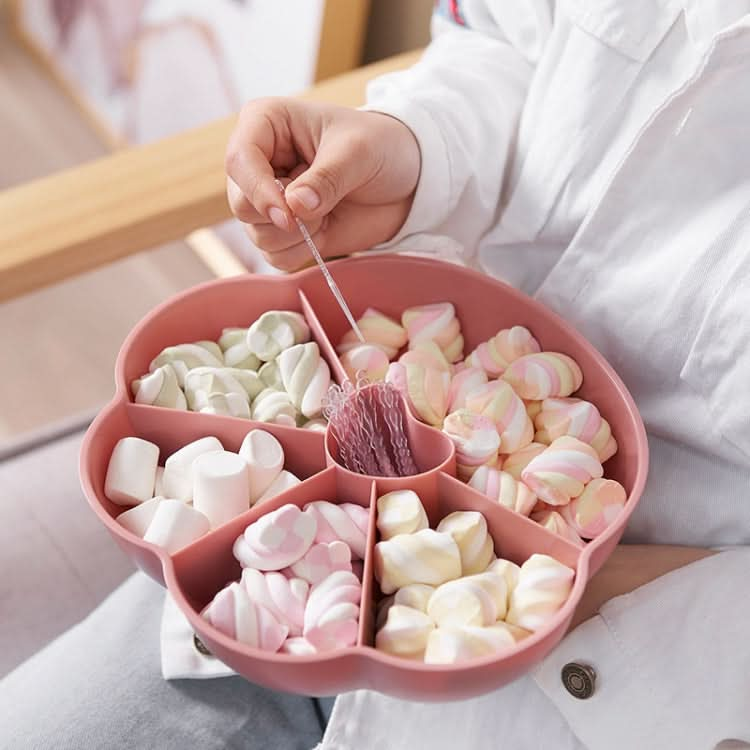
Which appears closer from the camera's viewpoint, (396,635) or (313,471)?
(396,635)

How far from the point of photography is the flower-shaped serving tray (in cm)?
52

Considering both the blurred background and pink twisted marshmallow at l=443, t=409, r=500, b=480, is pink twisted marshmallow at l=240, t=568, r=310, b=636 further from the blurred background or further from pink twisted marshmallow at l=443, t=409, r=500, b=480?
the blurred background

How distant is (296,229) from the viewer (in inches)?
27.9

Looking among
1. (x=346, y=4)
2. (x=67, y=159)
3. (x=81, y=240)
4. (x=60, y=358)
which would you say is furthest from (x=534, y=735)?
(x=67, y=159)

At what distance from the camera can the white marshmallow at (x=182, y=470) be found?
1.97ft

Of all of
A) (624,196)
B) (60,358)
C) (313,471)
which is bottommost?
(60,358)

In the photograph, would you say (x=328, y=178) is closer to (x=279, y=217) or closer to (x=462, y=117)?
(x=279, y=217)

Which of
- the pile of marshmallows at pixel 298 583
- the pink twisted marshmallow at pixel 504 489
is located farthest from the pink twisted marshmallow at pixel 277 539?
the pink twisted marshmallow at pixel 504 489

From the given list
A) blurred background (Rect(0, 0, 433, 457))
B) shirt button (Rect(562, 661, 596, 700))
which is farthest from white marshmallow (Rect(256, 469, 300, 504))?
blurred background (Rect(0, 0, 433, 457))

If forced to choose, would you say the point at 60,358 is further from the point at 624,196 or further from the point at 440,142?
the point at 624,196

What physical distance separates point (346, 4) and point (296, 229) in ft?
1.77

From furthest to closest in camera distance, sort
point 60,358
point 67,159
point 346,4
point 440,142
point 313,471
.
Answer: point 67,159, point 60,358, point 346,4, point 440,142, point 313,471

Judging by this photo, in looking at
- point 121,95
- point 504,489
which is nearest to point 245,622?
point 504,489

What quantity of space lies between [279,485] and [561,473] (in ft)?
0.52
